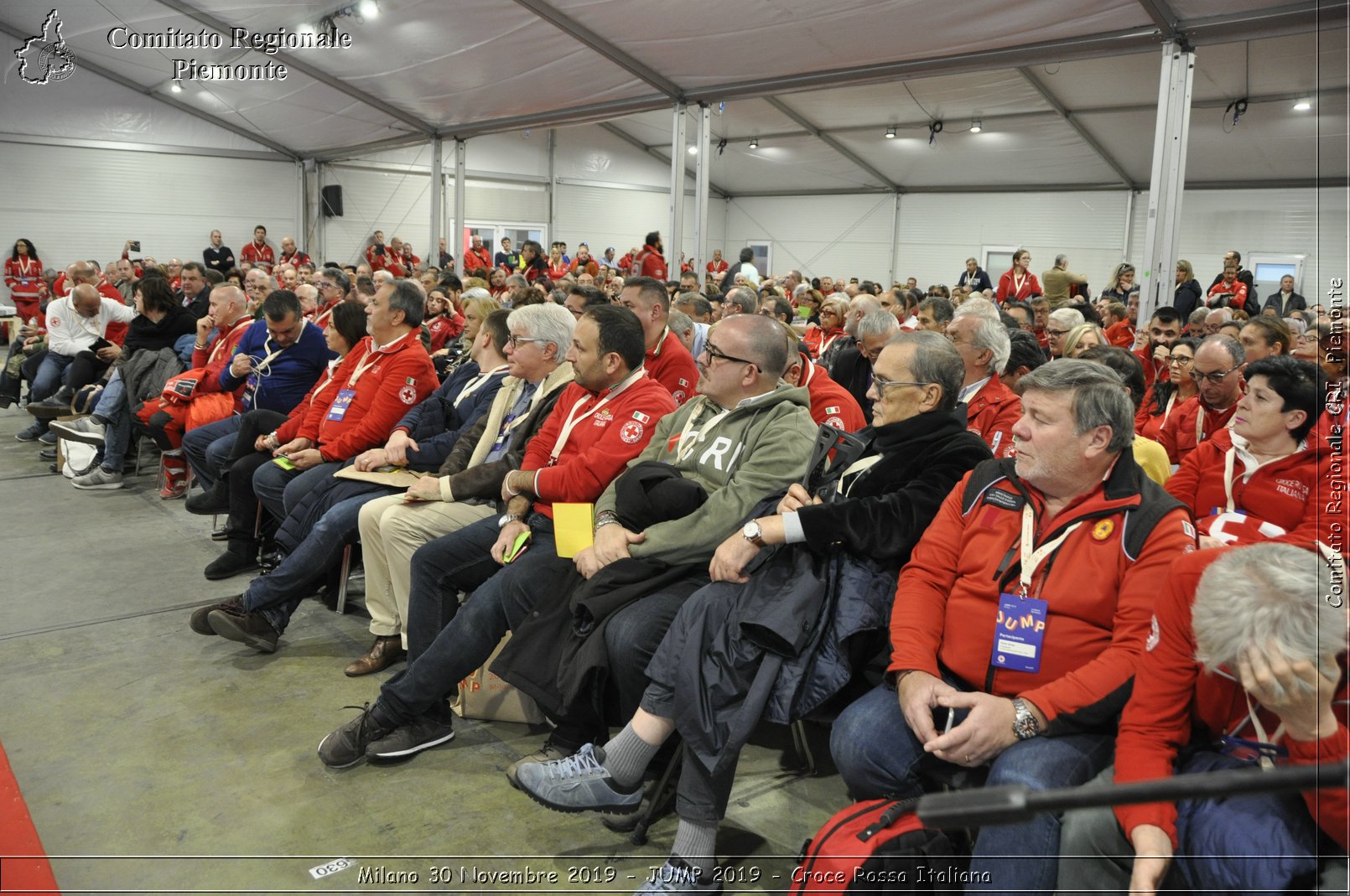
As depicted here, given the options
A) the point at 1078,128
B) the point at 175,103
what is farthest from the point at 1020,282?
the point at 175,103

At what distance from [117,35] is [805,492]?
48.9 ft

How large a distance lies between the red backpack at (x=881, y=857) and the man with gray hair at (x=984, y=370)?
1887 millimetres

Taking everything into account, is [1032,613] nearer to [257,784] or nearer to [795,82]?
[257,784]

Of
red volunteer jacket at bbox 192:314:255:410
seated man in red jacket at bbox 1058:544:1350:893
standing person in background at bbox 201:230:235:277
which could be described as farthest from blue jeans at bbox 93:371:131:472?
standing person in background at bbox 201:230:235:277

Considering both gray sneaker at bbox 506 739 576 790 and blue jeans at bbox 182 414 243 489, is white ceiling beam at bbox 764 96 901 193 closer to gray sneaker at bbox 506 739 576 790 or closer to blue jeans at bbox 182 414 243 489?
blue jeans at bbox 182 414 243 489

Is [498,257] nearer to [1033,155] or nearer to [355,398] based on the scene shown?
[1033,155]

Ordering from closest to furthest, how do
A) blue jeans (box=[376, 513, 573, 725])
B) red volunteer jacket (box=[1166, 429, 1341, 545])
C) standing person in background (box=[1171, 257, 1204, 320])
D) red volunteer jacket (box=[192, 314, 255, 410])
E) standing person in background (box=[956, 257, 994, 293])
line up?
red volunteer jacket (box=[1166, 429, 1341, 545]) < blue jeans (box=[376, 513, 573, 725]) < red volunteer jacket (box=[192, 314, 255, 410]) < standing person in background (box=[1171, 257, 1204, 320]) < standing person in background (box=[956, 257, 994, 293])

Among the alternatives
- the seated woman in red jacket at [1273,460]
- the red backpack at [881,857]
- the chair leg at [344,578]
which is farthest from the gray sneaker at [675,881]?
the chair leg at [344,578]

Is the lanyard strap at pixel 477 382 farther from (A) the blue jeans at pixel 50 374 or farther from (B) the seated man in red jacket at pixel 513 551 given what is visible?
(A) the blue jeans at pixel 50 374

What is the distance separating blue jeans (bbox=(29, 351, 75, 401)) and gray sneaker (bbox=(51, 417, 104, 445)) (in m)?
1.03

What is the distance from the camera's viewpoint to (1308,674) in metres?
1.42

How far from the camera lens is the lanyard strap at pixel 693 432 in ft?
9.39

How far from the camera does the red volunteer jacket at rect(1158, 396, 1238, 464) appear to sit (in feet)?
12.1

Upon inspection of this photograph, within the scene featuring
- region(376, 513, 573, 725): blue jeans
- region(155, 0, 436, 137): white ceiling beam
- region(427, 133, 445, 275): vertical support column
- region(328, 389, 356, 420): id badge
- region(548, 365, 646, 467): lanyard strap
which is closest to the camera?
region(376, 513, 573, 725): blue jeans
